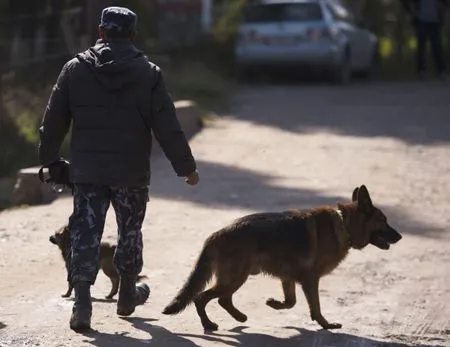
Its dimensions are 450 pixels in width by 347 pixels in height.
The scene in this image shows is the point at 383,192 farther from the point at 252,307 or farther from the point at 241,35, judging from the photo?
the point at 241,35

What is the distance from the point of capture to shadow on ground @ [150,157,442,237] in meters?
11.2

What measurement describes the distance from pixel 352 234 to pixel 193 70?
14.7 metres

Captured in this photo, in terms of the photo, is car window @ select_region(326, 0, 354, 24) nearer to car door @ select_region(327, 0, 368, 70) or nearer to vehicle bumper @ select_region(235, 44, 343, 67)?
car door @ select_region(327, 0, 368, 70)

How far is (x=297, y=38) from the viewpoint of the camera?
2148 centimetres

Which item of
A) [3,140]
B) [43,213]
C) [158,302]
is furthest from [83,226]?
[3,140]

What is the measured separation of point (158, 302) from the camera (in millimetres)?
7824

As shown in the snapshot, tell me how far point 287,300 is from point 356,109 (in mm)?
11546

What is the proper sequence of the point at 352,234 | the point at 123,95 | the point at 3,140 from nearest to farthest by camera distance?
the point at 123,95 < the point at 352,234 < the point at 3,140

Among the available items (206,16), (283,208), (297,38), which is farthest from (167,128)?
(206,16)

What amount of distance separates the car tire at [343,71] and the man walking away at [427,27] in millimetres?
1328

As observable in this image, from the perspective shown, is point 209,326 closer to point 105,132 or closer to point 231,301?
point 231,301

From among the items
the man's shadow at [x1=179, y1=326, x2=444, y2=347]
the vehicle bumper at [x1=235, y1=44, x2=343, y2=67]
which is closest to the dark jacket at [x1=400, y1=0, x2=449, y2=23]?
the vehicle bumper at [x1=235, y1=44, x2=343, y2=67]

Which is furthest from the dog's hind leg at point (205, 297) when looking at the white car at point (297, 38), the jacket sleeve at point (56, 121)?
the white car at point (297, 38)

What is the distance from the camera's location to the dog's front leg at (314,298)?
6.98 meters
